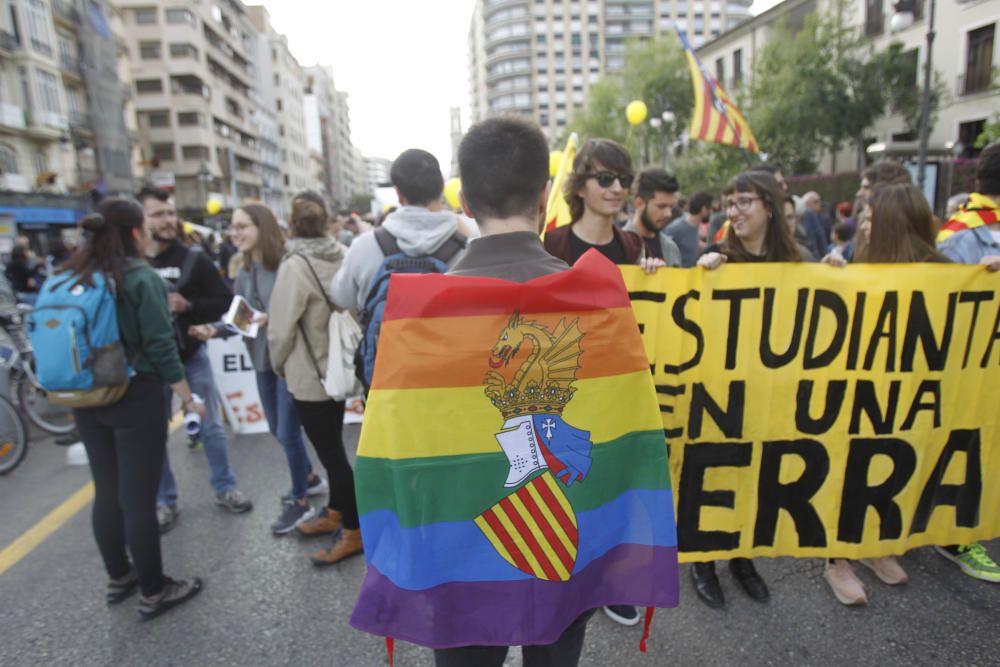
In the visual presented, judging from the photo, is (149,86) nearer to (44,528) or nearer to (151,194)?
(151,194)

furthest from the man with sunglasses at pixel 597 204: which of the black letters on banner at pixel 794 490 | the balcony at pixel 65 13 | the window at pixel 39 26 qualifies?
the balcony at pixel 65 13

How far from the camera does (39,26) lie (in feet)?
97.8

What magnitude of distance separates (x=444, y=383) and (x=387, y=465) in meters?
0.23

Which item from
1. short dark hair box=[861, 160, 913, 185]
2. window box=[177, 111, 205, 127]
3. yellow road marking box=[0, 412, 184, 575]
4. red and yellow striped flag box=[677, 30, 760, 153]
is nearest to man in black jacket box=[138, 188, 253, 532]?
yellow road marking box=[0, 412, 184, 575]

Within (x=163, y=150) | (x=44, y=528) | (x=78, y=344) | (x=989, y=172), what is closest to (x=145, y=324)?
(x=78, y=344)

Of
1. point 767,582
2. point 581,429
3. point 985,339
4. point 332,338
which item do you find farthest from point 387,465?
point 985,339

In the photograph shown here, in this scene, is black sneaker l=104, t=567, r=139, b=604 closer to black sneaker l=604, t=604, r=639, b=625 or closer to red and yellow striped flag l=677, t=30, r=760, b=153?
black sneaker l=604, t=604, r=639, b=625

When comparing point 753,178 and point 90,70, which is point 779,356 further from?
point 90,70

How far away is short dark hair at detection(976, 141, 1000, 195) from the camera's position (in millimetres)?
3062

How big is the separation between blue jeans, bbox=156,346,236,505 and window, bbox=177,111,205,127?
55275mm

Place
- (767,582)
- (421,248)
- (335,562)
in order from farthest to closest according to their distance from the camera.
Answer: (335,562) → (767,582) → (421,248)

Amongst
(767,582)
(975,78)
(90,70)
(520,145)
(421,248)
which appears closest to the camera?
(520,145)

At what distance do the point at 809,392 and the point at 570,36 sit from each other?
10150 centimetres

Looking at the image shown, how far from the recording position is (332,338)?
301 centimetres
